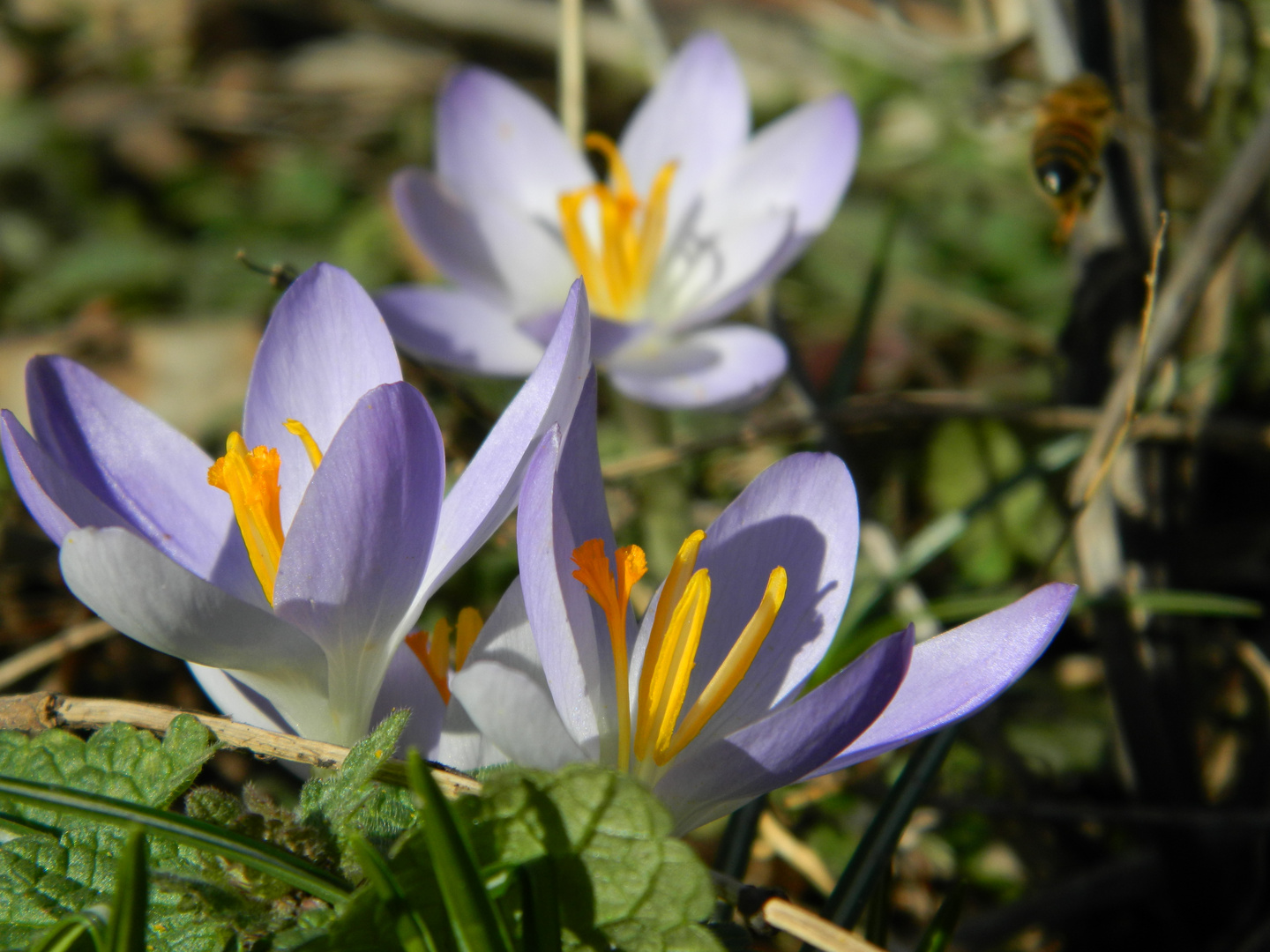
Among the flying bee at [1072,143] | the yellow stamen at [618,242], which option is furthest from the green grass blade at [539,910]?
Answer: the yellow stamen at [618,242]

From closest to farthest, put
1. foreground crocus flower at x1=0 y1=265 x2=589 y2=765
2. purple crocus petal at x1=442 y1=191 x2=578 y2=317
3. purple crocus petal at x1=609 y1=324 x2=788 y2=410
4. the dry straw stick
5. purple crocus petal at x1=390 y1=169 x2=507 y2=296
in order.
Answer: foreground crocus flower at x1=0 y1=265 x2=589 y2=765
purple crocus petal at x1=609 y1=324 x2=788 y2=410
purple crocus petal at x1=390 y1=169 x2=507 y2=296
purple crocus petal at x1=442 y1=191 x2=578 y2=317
the dry straw stick

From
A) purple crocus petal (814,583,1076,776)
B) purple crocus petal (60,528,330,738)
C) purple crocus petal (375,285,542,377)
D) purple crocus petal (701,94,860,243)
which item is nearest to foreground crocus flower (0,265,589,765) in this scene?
purple crocus petal (60,528,330,738)

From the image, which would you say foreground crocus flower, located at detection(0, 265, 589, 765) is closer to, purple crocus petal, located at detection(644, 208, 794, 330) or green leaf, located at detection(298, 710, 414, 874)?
green leaf, located at detection(298, 710, 414, 874)

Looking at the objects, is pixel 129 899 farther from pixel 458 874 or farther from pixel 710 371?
pixel 710 371

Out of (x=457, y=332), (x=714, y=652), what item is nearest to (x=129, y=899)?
(x=714, y=652)

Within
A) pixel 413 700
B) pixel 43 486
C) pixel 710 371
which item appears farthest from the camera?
pixel 710 371
